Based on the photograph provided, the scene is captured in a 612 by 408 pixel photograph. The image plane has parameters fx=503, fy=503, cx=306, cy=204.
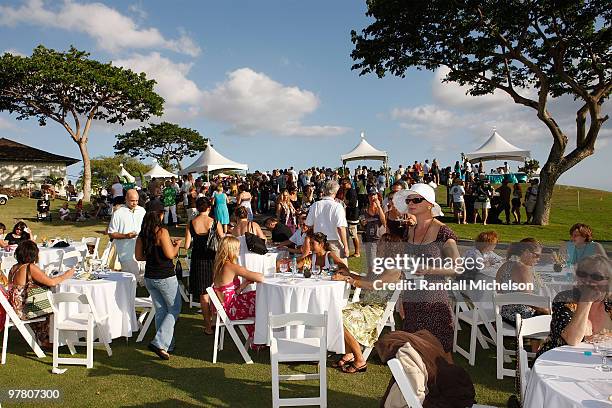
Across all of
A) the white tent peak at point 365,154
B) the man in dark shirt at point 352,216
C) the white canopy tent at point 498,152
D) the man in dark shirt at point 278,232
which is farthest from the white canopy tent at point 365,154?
the man in dark shirt at point 278,232

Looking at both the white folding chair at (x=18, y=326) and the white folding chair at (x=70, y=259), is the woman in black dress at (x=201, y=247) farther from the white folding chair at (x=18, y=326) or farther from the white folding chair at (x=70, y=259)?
the white folding chair at (x=70, y=259)

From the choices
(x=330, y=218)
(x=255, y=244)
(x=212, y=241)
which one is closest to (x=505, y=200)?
(x=330, y=218)

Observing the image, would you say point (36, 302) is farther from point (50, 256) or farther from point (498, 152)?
point (498, 152)

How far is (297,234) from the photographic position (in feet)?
32.5

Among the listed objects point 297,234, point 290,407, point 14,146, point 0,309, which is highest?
point 14,146

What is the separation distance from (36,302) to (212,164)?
17.6 meters

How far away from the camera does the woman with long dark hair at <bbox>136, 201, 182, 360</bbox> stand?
19.7 ft

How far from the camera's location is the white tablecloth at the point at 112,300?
6277 mm

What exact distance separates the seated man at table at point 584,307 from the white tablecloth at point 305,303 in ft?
7.89

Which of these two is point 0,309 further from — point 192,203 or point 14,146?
point 14,146

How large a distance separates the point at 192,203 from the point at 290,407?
13789 mm

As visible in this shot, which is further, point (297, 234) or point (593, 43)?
point (593, 43)

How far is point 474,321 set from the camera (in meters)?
5.96

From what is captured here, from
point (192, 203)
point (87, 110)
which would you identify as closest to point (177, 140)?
point (87, 110)
